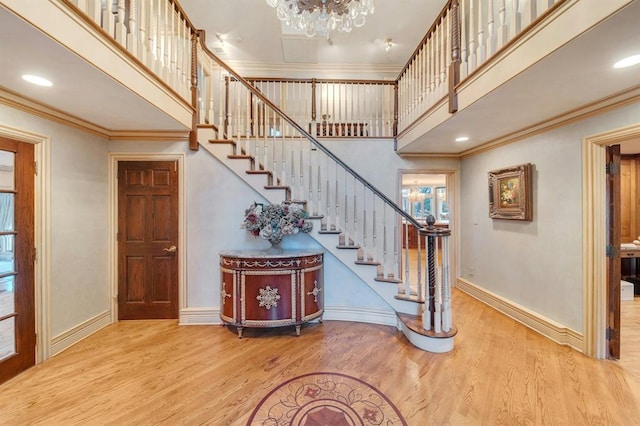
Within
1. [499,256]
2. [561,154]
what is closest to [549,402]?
[499,256]

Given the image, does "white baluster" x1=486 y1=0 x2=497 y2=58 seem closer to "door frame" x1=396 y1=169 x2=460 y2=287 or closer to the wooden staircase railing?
the wooden staircase railing

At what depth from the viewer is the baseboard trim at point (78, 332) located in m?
2.55

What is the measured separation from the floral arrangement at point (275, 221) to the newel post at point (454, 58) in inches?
73.5

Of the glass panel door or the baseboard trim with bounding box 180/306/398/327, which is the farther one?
the baseboard trim with bounding box 180/306/398/327

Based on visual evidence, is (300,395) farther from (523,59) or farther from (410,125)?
(410,125)

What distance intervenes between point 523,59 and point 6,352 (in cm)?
450

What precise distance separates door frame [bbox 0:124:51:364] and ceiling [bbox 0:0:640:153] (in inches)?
17.5

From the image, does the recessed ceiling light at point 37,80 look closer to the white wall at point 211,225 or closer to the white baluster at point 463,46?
the white wall at point 211,225

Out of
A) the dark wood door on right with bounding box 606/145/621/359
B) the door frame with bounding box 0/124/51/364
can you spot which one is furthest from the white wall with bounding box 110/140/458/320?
the dark wood door on right with bounding box 606/145/621/359

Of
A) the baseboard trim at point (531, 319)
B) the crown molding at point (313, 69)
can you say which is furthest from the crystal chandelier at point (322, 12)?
the baseboard trim at point (531, 319)

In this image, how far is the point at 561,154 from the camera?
271cm

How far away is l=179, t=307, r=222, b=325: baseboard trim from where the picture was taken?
318cm

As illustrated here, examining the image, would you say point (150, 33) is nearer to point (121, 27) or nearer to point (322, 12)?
point (121, 27)

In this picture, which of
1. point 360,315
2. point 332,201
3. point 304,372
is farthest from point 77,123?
point 360,315
